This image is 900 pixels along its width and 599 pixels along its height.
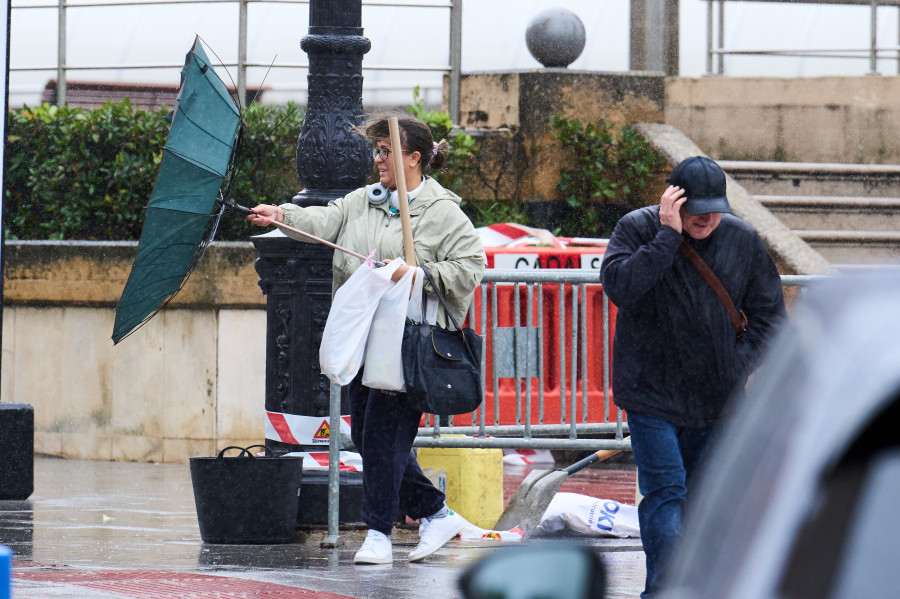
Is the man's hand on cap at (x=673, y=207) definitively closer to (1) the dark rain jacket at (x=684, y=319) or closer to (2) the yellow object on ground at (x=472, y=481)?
(1) the dark rain jacket at (x=684, y=319)

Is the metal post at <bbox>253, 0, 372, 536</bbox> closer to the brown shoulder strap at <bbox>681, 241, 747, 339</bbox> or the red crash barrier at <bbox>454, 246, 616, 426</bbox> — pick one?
the red crash barrier at <bbox>454, 246, 616, 426</bbox>

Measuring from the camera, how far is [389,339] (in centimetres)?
618

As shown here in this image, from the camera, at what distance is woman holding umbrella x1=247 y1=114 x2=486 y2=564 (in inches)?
249

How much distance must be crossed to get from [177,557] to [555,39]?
6.94 metres

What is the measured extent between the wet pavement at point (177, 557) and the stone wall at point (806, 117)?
4.98 m

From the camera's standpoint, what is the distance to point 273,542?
7.09m

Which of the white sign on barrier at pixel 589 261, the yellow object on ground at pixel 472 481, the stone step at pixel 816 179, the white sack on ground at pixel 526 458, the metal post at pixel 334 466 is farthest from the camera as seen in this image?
the stone step at pixel 816 179

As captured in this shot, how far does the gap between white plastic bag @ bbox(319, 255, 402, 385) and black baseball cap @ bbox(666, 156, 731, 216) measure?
154 centimetres

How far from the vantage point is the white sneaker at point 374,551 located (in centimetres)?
636

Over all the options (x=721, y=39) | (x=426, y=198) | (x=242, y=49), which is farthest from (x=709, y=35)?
(x=426, y=198)

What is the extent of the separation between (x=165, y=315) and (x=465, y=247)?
479 cm

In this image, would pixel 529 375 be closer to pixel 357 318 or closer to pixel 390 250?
pixel 390 250

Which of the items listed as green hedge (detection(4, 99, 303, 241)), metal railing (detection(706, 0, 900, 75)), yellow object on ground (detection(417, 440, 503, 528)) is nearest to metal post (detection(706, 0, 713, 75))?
metal railing (detection(706, 0, 900, 75))

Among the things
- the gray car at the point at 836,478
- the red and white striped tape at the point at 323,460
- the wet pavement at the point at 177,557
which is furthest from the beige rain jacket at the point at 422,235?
the gray car at the point at 836,478
